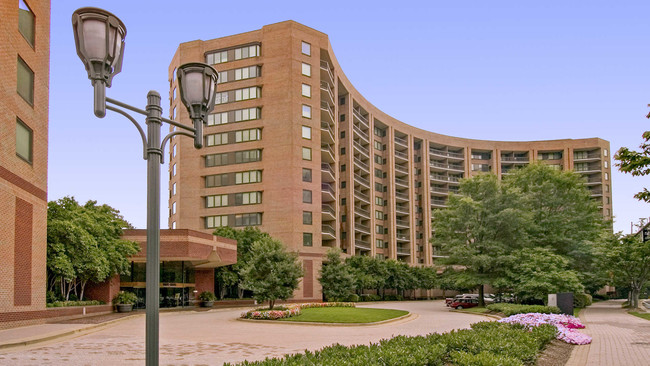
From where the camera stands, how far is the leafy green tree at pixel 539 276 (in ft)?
133

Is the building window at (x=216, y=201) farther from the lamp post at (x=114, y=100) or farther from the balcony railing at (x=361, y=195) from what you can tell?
the lamp post at (x=114, y=100)

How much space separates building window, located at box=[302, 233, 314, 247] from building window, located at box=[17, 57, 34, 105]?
128 ft

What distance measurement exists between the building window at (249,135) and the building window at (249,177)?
3.98 m

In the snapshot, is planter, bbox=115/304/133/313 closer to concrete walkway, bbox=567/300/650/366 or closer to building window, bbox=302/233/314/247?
building window, bbox=302/233/314/247

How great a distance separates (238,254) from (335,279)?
34.6ft

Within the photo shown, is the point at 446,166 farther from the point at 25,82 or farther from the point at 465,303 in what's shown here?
the point at 25,82

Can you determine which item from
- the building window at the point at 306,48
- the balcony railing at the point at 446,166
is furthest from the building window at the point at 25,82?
the balcony railing at the point at 446,166

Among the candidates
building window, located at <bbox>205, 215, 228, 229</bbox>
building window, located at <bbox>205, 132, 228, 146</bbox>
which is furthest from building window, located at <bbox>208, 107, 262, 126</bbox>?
building window, located at <bbox>205, 215, 228, 229</bbox>

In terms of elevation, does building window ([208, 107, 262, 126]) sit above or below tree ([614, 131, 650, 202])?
above

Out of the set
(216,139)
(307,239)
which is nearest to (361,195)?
(307,239)

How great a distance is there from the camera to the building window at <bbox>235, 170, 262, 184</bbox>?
6619 centimetres

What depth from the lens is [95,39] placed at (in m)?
6.64

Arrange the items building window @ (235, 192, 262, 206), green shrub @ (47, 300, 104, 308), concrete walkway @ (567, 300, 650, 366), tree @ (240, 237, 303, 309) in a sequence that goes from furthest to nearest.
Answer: building window @ (235, 192, 262, 206), tree @ (240, 237, 303, 309), green shrub @ (47, 300, 104, 308), concrete walkway @ (567, 300, 650, 366)

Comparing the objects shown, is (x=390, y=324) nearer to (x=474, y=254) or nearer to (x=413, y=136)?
(x=474, y=254)
